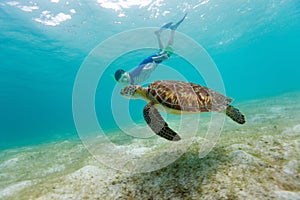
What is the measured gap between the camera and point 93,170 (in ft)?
14.8

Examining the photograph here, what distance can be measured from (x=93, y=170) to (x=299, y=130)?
5.58 m

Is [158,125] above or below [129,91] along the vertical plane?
below

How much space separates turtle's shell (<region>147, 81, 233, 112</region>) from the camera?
430 cm

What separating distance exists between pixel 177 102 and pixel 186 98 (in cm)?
26

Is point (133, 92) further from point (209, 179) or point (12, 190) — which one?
point (12, 190)

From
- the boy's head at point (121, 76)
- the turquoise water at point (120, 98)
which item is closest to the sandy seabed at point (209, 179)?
the turquoise water at point (120, 98)

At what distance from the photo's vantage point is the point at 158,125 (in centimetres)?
394

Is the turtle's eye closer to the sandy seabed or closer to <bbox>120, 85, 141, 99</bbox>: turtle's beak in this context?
<bbox>120, 85, 141, 99</bbox>: turtle's beak

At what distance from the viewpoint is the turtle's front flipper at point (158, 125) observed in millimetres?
3769

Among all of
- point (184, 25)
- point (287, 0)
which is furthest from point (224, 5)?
point (287, 0)

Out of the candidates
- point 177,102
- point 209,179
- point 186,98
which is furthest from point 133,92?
point 209,179

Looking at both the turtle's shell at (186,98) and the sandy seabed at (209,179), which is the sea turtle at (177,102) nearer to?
the turtle's shell at (186,98)

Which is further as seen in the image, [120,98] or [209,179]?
[120,98]

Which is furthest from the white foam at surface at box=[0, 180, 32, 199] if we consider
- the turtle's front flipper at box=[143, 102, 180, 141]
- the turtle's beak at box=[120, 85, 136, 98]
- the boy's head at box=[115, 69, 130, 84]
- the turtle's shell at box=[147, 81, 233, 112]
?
the boy's head at box=[115, 69, 130, 84]
